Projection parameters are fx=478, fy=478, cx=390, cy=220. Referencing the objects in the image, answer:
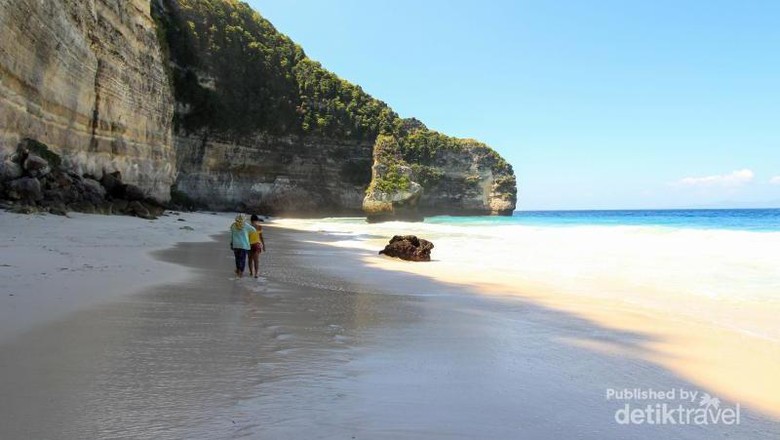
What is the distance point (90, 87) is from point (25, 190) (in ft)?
30.5

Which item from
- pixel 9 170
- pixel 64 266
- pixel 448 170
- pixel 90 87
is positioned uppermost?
pixel 448 170

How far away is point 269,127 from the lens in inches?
2223

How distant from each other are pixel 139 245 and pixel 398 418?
11.3 meters

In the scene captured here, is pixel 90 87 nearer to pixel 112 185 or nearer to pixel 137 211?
pixel 112 185

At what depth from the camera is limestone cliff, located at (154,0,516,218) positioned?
166ft

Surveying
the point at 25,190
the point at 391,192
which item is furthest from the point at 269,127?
the point at 25,190

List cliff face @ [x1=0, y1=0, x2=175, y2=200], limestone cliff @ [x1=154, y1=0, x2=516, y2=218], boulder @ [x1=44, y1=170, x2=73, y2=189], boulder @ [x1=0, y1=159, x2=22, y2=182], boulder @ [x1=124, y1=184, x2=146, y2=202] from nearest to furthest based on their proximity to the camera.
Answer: boulder @ [x1=0, y1=159, x2=22, y2=182] < cliff face @ [x1=0, y1=0, x2=175, y2=200] < boulder @ [x1=44, y1=170, x2=73, y2=189] < boulder @ [x1=124, y1=184, x2=146, y2=202] < limestone cliff @ [x1=154, y1=0, x2=516, y2=218]

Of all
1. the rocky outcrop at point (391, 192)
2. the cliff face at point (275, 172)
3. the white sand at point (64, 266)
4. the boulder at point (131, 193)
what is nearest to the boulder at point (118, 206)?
the boulder at point (131, 193)

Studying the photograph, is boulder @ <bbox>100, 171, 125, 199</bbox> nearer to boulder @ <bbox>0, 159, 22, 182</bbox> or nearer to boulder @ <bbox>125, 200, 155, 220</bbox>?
boulder @ <bbox>125, 200, 155, 220</bbox>

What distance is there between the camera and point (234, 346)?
3863mm

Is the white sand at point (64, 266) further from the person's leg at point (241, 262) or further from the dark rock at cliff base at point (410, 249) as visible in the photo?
the dark rock at cliff base at point (410, 249)

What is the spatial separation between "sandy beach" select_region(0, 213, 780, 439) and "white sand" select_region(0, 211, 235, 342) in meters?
0.04

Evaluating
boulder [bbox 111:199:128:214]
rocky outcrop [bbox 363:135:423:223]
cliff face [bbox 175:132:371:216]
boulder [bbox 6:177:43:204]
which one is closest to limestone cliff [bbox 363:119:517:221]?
rocky outcrop [bbox 363:135:423:223]

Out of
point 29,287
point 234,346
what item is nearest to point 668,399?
point 234,346
